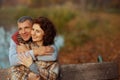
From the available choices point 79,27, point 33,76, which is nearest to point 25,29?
point 33,76

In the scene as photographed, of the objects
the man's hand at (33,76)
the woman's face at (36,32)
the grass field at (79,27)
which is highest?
the woman's face at (36,32)

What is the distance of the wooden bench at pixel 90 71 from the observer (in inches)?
182

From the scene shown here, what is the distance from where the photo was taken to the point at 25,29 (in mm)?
3734

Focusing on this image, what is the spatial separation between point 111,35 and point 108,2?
86 cm

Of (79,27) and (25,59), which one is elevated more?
(25,59)

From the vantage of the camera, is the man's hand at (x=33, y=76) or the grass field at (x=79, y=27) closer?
the man's hand at (x=33, y=76)

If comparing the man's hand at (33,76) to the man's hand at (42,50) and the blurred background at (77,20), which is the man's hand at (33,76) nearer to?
the man's hand at (42,50)

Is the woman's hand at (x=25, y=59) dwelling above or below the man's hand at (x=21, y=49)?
below

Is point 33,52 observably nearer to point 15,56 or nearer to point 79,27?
point 15,56

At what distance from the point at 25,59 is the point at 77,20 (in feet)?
18.0

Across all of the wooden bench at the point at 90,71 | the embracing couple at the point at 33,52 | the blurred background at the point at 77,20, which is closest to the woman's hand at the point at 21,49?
the embracing couple at the point at 33,52

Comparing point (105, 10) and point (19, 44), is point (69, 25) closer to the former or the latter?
point (105, 10)

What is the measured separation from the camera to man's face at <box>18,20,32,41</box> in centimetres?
373

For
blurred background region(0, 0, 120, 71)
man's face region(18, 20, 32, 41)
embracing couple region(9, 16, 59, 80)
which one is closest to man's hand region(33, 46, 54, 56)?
embracing couple region(9, 16, 59, 80)
